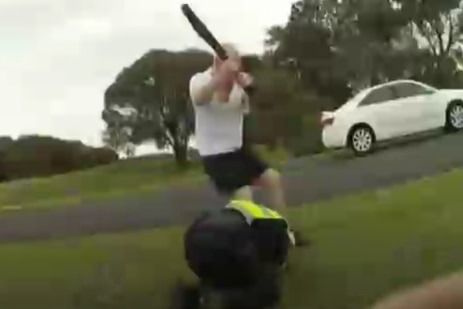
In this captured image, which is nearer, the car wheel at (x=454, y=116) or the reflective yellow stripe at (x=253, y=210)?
the reflective yellow stripe at (x=253, y=210)

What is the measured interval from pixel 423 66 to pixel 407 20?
2361mm

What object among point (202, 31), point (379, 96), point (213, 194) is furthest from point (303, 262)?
point (379, 96)

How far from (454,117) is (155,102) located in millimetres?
18373

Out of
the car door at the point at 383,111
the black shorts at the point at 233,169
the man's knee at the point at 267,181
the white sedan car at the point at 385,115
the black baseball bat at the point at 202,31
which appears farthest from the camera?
the car door at the point at 383,111

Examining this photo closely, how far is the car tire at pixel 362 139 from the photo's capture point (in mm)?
22031

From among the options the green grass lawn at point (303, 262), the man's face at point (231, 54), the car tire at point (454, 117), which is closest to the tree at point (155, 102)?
the car tire at point (454, 117)

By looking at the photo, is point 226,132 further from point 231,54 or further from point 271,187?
point 231,54

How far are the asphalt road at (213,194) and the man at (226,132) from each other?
4.53 meters

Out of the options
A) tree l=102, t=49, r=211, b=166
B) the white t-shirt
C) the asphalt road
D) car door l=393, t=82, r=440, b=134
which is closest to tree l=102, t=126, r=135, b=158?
tree l=102, t=49, r=211, b=166

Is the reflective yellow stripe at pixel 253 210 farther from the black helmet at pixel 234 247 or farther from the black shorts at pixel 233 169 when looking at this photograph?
the black shorts at pixel 233 169

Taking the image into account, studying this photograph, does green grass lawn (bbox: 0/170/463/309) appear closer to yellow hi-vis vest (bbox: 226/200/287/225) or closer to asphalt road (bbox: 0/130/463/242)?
asphalt road (bbox: 0/130/463/242)

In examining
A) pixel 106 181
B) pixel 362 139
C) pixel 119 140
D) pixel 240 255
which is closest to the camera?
pixel 240 255

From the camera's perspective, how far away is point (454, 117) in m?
23.5

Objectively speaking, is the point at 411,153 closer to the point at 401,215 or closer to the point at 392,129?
the point at 392,129
